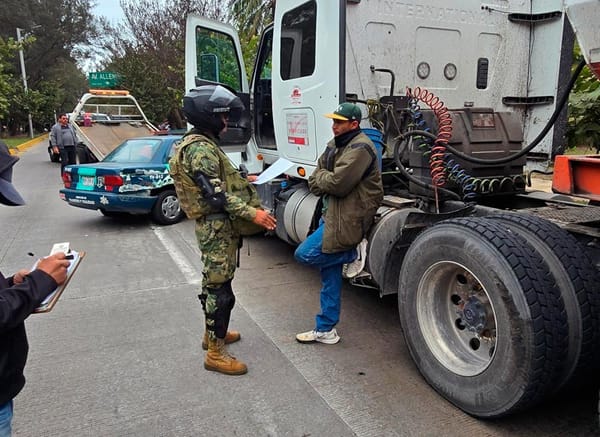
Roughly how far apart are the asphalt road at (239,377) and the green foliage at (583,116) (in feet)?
7.93

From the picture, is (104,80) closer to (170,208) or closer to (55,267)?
(170,208)

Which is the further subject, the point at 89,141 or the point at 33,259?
the point at 89,141

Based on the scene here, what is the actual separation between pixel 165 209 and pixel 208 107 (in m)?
5.10

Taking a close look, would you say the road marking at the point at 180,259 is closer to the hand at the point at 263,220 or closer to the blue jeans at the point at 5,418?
the hand at the point at 263,220

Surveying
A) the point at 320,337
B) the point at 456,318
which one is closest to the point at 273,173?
the point at 320,337

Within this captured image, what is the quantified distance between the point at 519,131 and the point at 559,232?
5.71ft

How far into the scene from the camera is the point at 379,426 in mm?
2773

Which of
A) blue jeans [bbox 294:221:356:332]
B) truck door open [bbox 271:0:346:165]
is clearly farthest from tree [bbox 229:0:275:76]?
blue jeans [bbox 294:221:356:332]

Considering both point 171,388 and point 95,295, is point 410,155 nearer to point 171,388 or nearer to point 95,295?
point 171,388

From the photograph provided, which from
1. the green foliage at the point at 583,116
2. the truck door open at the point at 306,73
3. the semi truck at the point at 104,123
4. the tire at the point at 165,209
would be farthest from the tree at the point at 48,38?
the green foliage at the point at 583,116

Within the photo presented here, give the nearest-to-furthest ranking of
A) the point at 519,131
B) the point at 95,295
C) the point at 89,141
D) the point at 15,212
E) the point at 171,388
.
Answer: the point at 171,388 → the point at 519,131 → the point at 95,295 → the point at 15,212 → the point at 89,141

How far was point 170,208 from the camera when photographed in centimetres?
802

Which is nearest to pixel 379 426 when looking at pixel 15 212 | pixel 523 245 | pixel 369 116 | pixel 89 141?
pixel 523 245

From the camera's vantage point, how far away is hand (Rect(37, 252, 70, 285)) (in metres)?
1.74
